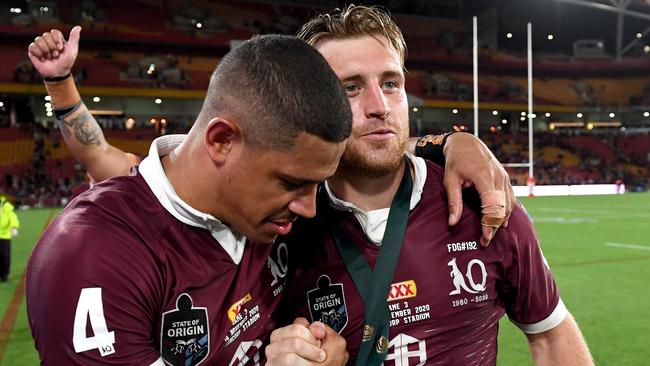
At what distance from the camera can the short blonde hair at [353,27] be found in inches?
86.0

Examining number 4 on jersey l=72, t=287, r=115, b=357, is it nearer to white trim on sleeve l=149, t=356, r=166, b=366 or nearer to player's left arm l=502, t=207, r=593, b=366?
white trim on sleeve l=149, t=356, r=166, b=366

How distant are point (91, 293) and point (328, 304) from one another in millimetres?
942

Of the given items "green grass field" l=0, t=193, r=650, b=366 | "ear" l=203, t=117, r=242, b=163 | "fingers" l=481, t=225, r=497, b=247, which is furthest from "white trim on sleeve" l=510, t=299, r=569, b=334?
"green grass field" l=0, t=193, r=650, b=366

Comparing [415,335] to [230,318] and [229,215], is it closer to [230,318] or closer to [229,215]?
[230,318]

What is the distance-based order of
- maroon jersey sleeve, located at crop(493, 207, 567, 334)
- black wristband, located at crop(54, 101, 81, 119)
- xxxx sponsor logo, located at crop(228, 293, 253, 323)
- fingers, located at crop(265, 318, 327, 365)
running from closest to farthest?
fingers, located at crop(265, 318, 327, 365), xxxx sponsor logo, located at crop(228, 293, 253, 323), maroon jersey sleeve, located at crop(493, 207, 567, 334), black wristband, located at crop(54, 101, 81, 119)

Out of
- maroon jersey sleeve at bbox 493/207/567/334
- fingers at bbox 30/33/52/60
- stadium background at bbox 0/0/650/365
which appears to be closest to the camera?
maroon jersey sleeve at bbox 493/207/567/334

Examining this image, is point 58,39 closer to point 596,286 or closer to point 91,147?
point 91,147

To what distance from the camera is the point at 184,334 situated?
1.55 meters

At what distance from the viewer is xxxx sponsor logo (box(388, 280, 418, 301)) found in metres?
2.04

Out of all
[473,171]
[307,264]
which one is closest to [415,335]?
[307,264]

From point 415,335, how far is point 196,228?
35.5 inches

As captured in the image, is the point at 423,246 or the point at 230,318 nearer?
the point at 230,318

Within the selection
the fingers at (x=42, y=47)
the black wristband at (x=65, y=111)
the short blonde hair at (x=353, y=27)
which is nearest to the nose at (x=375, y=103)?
the short blonde hair at (x=353, y=27)

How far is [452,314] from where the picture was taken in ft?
6.81
